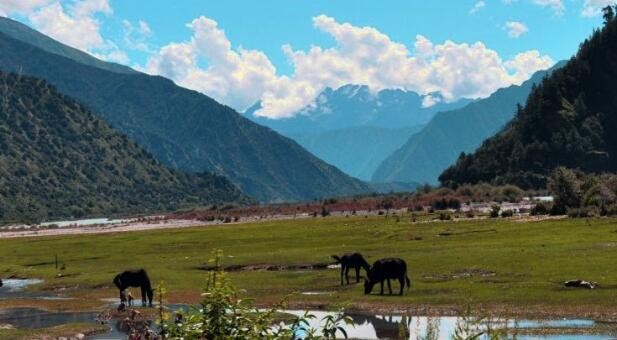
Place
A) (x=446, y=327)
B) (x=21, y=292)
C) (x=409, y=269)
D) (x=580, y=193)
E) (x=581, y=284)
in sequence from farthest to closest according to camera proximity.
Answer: (x=580, y=193)
(x=21, y=292)
(x=409, y=269)
(x=581, y=284)
(x=446, y=327)

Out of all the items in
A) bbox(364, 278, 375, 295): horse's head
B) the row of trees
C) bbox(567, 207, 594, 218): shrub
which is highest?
the row of trees

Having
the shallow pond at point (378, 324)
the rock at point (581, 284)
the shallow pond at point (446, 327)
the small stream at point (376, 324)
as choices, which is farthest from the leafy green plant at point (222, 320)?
the rock at point (581, 284)

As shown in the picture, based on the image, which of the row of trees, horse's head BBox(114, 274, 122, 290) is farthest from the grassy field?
the row of trees

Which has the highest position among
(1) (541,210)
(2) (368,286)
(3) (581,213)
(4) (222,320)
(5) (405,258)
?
(1) (541,210)

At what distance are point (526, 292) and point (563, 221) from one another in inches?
1680

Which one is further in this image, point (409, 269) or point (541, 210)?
point (541, 210)

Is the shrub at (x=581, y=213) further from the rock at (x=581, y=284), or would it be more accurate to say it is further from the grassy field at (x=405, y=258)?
the rock at (x=581, y=284)

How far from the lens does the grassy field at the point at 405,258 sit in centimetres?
3572

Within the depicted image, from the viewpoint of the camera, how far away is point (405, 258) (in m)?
52.9

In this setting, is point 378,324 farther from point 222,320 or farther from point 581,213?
point 581,213

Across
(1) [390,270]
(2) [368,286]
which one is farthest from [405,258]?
(1) [390,270]

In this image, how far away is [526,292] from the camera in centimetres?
3584

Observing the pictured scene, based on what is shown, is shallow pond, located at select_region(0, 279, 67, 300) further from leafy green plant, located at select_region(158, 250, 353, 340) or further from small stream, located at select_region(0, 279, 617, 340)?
leafy green plant, located at select_region(158, 250, 353, 340)

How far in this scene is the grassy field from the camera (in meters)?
35.7
